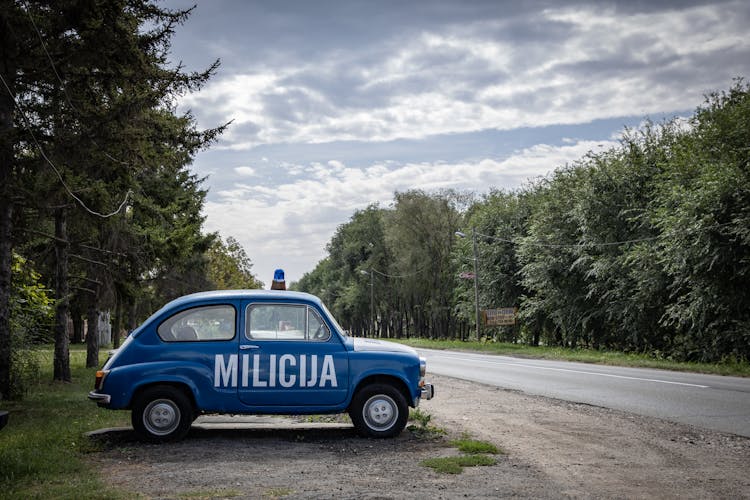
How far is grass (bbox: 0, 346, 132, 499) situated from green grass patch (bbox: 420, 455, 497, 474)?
3.01 metres

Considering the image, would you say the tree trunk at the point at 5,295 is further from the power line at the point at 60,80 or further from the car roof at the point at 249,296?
the car roof at the point at 249,296

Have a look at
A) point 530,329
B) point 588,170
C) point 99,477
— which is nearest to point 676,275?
point 588,170

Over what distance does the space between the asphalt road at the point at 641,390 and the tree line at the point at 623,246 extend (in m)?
6.65

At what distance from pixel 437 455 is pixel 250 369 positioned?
8.25ft

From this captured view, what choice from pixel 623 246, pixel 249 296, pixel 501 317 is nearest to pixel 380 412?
pixel 249 296

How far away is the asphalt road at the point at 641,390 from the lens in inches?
494

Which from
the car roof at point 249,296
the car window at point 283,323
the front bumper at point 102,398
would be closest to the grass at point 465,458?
the car window at point 283,323

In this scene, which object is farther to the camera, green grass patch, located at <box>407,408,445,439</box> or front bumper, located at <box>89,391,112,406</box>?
green grass patch, located at <box>407,408,445,439</box>

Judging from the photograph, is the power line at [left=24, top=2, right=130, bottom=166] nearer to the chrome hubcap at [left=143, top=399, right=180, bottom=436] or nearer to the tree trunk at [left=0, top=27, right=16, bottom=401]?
the tree trunk at [left=0, top=27, right=16, bottom=401]

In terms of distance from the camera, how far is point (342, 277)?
102188mm

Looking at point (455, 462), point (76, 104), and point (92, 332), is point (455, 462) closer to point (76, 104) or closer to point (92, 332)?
point (76, 104)

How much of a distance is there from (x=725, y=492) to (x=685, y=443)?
299 centimetres

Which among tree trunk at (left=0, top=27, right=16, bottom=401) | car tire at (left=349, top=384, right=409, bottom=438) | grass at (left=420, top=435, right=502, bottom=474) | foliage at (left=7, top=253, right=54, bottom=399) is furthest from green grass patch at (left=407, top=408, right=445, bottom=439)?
foliage at (left=7, top=253, right=54, bottom=399)

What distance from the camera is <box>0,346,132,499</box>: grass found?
21.5ft
